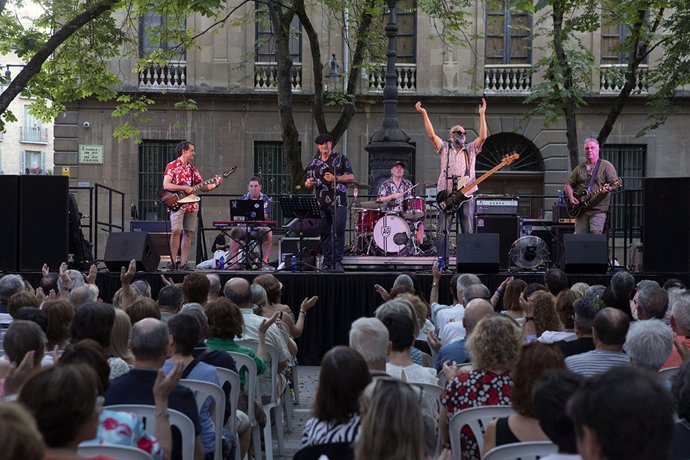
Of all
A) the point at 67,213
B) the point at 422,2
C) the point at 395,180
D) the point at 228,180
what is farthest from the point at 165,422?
the point at 228,180

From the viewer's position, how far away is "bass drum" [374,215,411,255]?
52.1 feet

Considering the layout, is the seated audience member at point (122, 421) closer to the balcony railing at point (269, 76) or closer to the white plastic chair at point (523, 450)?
the white plastic chair at point (523, 450)

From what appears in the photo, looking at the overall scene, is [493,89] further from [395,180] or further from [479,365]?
[479,365]

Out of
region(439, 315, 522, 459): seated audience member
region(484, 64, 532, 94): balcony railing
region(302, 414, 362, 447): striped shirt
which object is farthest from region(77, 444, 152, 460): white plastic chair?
region(484, 64, 532, 94): balcony railing

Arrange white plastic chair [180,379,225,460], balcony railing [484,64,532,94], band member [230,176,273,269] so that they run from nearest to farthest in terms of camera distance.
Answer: white plastic chair [180,379,225,460] < band member [230,176,273,269] < balcony railing [484,64,532,94]

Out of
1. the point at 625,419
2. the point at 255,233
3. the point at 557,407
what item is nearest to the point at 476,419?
the point at 557,407

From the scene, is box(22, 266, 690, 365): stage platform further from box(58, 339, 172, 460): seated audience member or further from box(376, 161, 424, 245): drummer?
box(58, 339, 172, 460): seated audience member

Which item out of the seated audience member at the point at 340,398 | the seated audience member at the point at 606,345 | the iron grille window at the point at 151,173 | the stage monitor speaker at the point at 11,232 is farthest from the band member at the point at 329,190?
the iron grille window at the point at 151,173

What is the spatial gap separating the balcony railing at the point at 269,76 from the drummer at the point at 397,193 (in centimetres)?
1105

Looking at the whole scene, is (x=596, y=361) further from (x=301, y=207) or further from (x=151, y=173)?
(x=151, y=173)

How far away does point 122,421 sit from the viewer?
446cm

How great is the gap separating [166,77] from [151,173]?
2.46 meters

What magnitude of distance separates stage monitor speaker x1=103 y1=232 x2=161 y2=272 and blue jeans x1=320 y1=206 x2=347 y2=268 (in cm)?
241

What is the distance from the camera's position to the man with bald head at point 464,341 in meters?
6.75
